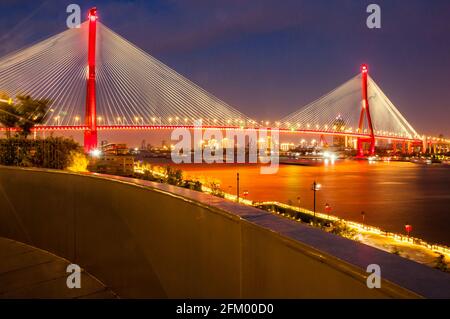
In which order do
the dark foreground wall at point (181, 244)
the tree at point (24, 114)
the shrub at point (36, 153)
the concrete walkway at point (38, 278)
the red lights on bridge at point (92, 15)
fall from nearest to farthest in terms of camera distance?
1. the dark foreground wall at point (181, 244)
2. the concrete walkway at point (38, 278)
3. the shrub at point (36, 153)
4. the tree at point (24, 114)
5. the red lights on bridge at point (92, 15)

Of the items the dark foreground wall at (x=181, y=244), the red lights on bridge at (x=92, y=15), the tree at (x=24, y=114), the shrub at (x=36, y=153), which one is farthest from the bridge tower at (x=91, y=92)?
the dark foreground wall at (x=181, y=244)

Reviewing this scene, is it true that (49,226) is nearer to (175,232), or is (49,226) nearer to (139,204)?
A: (139,204)

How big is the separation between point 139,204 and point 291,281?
161 cm

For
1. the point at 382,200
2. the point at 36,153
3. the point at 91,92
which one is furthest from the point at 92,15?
the point at 36,153

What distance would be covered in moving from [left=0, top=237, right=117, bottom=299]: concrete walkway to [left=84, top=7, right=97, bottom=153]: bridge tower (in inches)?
864

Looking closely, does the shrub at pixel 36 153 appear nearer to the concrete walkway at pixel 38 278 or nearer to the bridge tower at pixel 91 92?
the concrete walkway at pixel 38 278

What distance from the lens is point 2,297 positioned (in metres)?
3.10

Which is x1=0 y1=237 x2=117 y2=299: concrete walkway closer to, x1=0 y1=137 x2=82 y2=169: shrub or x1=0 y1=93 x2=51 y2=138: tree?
x1=0 y1=137 x2=82 y2=169: shrub

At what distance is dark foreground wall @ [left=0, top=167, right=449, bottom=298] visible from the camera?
1.34m

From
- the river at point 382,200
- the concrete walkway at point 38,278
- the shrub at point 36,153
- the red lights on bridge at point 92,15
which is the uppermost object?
the red lights on bridge at point 92,15

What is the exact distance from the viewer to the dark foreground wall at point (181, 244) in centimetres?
134

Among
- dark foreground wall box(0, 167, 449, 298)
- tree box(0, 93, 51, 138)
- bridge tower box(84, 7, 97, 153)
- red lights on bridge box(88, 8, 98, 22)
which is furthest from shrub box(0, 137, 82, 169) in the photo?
red lights on bridge box(88, 8, 98, 22)

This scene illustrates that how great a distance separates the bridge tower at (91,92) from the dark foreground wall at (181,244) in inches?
861
